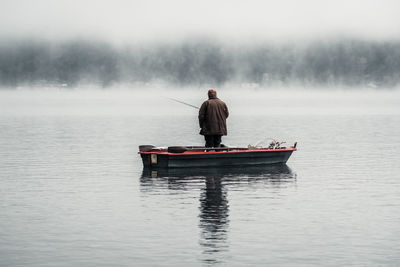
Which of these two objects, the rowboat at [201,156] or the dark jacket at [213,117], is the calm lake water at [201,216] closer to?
the rowboat at [201,156]

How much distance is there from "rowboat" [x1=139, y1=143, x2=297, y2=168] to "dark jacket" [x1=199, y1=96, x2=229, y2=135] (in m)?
0.62

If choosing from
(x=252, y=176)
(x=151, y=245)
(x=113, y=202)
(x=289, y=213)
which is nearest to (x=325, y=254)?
(x=151, y=245)

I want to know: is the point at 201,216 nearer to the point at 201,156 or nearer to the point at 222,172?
the point at 222,172

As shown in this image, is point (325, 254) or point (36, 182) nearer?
point (325, 254)

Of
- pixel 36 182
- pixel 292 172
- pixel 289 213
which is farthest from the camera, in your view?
pixel 292 172

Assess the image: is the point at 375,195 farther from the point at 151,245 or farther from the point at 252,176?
the point at 151,245

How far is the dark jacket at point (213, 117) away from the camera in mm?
27672

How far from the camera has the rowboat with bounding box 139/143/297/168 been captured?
27.8 meters

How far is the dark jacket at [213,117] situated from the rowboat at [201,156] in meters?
0.62

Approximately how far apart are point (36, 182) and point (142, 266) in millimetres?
12614

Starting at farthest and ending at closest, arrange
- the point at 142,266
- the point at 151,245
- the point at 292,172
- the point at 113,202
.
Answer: the point at 292,172, the point at 113,202, the point at 151,245, the point at 142,266

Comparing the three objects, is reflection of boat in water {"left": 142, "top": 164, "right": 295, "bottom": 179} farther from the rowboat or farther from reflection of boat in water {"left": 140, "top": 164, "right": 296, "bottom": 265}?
the rowboat

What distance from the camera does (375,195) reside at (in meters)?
22.3

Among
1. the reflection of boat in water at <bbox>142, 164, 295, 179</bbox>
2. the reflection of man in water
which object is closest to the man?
the reflection of boat in water at <bbox>142, 164, 295, 179</bbox>
